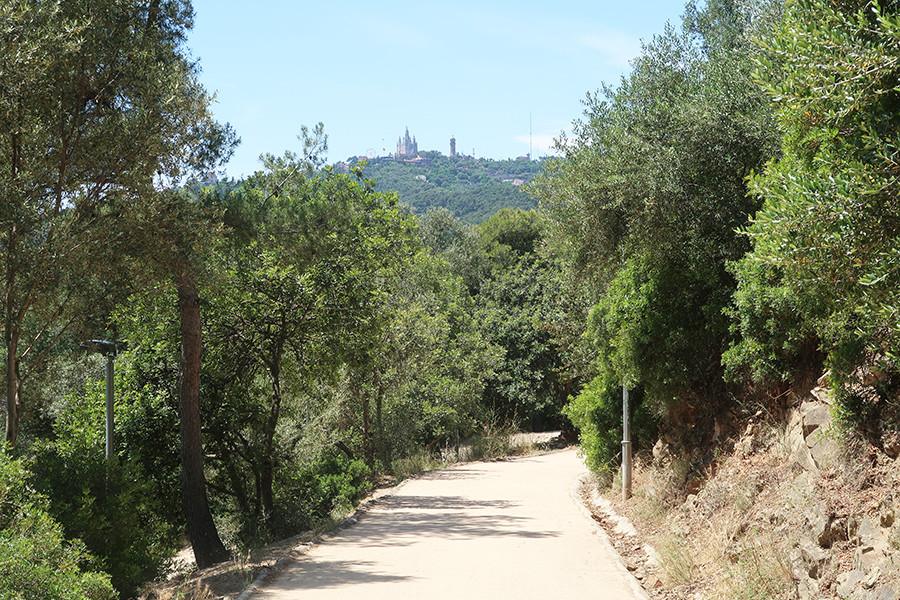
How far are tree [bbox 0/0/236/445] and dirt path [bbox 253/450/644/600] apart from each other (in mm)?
4500

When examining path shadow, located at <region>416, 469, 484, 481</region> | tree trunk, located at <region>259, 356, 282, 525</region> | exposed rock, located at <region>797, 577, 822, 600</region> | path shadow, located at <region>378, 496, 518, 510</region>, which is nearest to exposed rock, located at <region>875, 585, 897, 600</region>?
exposed rock, located at <region>797, 577, 822, 600</region>

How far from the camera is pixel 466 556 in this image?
1330cm

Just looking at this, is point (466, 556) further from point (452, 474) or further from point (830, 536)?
point (452, 474)

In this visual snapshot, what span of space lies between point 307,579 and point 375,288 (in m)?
10.6

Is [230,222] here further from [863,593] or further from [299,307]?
[863,593]

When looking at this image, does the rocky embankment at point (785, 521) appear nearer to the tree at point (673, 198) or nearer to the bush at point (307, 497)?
the tree at point (673, 198)

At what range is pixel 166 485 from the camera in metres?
18.6

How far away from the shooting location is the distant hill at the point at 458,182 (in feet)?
407

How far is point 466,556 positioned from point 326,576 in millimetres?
2318

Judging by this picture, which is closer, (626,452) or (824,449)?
(824,449)

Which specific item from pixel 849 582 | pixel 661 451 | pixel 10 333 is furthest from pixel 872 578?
pixel 10 333

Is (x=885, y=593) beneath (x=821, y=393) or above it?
beneath

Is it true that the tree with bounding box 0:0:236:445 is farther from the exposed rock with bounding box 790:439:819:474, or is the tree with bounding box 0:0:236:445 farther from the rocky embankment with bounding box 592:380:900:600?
the exposed rock with bounding box 790:439:819:474

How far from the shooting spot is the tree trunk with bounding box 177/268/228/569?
15867 millimetres
